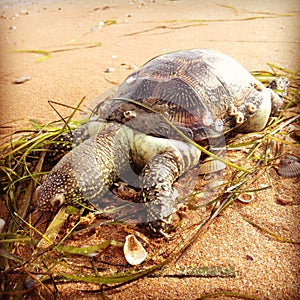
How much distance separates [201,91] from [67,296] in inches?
53.9

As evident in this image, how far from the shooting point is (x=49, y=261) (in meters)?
1.66

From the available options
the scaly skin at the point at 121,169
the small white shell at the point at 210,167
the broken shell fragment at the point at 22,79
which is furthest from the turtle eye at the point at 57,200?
the broken shell fragment at the point at 22,79

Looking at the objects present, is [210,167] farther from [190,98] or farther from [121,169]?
[121,169]

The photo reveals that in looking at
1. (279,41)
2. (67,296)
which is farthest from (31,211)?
(279,41)

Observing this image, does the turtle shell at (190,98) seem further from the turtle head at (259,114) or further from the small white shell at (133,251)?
the small white shell at (133,251)

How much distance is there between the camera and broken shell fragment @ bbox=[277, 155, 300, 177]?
2113 millimetres

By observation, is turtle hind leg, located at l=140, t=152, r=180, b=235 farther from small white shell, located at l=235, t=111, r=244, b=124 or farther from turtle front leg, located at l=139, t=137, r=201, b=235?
small white shell, located at l=235, t=111, r=244, b=124

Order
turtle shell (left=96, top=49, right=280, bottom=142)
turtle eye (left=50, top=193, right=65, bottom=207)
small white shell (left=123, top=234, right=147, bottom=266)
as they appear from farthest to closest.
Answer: turtle shell (left=96, top=49, right=280, bottom=142)
turtle eye (left=50, top=193, right=65, bottom=207)
small white shell (left=123, top=234, right=147, bottom=266)

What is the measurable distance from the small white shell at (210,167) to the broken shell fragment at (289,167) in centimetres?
35

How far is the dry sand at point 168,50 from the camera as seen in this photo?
4.97ft

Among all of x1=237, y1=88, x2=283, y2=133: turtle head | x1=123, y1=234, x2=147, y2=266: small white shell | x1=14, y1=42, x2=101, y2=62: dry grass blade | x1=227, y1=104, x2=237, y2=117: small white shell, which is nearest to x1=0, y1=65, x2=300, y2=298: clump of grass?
x1=123, y1=234, x2=147, y2=266: small white shell

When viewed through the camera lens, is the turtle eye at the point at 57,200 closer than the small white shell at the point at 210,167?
Yes

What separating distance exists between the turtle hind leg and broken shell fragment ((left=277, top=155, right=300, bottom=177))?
0.67m

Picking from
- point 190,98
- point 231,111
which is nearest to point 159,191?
point 190,98
